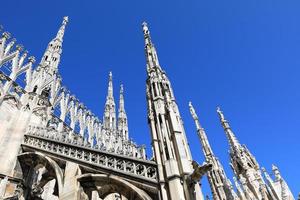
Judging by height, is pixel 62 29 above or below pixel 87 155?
above

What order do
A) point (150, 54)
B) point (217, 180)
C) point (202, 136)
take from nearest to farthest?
1. point (150, 54)
2. point (217, 180)
3. point (202, 136)

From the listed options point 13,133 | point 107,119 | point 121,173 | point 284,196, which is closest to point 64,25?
point 107,119

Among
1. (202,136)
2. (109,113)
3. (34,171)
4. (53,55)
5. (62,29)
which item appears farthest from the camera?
(109,113)

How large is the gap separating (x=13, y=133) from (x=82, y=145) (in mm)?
4422

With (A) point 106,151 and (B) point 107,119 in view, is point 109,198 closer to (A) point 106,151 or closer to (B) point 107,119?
(A) point 106,151

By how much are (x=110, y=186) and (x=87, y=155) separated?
1643 millimetres

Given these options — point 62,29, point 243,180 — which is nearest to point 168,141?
point 243,180

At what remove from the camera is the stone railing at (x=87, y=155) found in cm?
786

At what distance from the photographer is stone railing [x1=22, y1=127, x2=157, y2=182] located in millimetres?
7855

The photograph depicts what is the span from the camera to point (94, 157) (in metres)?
9.18

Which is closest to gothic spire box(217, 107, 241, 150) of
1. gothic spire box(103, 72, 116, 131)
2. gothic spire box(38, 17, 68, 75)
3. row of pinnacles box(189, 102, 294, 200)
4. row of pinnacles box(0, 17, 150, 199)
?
row of pinnacles box(189, 102, 294, 200)

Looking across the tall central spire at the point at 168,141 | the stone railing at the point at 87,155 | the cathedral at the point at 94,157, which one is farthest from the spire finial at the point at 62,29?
the tall central spire at the point at 168,141

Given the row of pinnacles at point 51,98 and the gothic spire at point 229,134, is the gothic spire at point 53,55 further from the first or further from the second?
the gothic spire at point 229,134

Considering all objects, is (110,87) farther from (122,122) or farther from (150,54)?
(150,54)
